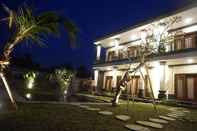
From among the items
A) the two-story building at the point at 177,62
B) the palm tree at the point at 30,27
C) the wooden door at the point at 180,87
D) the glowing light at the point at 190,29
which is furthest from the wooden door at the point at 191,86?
the palm tree at the point at 30,27

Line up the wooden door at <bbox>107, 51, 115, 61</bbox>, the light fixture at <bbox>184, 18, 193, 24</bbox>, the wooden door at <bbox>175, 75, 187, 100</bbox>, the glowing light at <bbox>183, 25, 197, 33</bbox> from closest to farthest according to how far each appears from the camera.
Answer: the light fixture at <bbox>184, 18, 193, 24</bbox> < the glowing light at <bbox>183, 25, 197, 33</bbox> < the wooden door at <bbox>175, 75, 187, 100</bbox> < the wooden door at <bbox>107, 51, 115, 61</bbox>

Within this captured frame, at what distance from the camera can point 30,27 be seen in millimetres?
6207

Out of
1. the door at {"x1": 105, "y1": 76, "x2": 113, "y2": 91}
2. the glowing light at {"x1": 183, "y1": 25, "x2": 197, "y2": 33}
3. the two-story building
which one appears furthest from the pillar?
the glowing light at {"x1": 183, "y1": 25, "x2": 197, "y2": 33}

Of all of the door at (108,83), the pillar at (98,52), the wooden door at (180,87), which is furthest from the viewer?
the pillar at (98,52)

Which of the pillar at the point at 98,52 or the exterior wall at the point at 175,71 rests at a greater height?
the pillar at the point at 98,52

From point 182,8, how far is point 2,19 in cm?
1182

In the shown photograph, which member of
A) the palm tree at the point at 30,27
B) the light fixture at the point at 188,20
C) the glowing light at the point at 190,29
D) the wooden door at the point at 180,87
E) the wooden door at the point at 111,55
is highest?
the light fixture at the point at 188,20

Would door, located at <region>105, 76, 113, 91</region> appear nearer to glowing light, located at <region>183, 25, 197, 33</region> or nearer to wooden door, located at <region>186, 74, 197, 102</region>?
Result: wooden door, located at <region>186, 74, 197, 102</region>

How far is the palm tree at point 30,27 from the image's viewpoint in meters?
6.01

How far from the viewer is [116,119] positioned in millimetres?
6711

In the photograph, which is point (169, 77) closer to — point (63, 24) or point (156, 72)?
point (156, 72)

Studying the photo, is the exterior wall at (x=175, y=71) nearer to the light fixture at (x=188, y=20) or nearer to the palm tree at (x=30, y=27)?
the light fixture at (x=188, y=20)

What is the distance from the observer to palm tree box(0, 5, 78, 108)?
6008mm

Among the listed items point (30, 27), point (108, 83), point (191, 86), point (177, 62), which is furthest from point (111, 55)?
point (30, 27)
